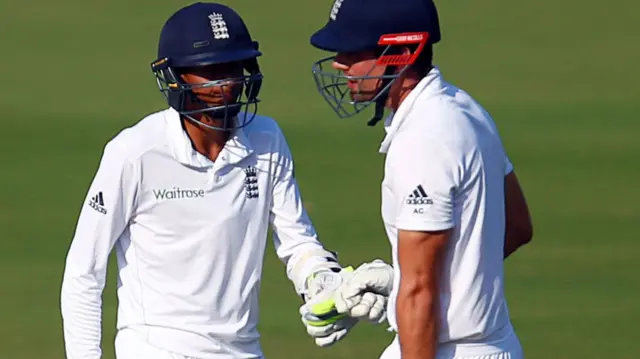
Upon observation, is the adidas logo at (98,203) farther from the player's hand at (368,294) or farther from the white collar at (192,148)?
the player's hand at (368,294)

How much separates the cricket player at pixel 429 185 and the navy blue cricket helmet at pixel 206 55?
1.40 feet

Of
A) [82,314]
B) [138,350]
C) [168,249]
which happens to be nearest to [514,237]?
[168,249]

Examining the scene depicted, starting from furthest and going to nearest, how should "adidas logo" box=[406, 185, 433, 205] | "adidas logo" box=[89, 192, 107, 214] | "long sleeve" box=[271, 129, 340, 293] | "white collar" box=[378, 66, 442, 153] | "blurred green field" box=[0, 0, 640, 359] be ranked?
"blurred green field" box=[0, 0, 640, 359]
"long sleeve" box=[271, 129, 340, 293]
"adidas logo" box=[89, 192, 107, 214]
"white collar" box=[378, 66, 442, 153]
"adidas logo" box=[406, 185, 433, 205]

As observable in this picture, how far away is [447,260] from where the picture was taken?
3.83 m

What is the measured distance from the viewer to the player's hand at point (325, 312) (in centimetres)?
430

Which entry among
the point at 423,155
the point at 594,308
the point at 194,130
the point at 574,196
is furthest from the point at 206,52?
the point at 574,196

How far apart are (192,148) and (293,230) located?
18.3 inches

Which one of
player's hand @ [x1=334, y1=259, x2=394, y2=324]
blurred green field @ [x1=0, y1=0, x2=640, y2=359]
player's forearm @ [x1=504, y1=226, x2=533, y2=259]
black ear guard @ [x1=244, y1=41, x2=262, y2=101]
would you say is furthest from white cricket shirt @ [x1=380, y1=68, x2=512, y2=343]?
blurred green field @ [x1=0, y1=0, x2=640, y2=359]

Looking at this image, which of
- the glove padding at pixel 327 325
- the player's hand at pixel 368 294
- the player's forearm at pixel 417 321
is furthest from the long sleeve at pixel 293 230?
the player's forearm at pixel 417 321

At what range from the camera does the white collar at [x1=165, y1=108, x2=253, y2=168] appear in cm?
442

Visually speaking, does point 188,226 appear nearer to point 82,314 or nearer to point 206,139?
point 206,139

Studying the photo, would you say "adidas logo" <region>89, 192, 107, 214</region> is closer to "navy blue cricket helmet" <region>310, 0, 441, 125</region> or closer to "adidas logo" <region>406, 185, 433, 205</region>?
"navy blue cricket helmet" <region>310, 0, 441, 125</region>

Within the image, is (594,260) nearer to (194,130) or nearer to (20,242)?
(20,242)

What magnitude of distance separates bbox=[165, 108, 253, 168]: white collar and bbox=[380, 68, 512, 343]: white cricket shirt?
0.64 metres
